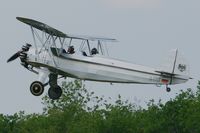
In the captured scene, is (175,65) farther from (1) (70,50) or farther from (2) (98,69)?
(1) (70,50)

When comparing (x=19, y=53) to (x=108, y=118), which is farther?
(x=108, y=118)

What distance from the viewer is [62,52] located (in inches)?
2697

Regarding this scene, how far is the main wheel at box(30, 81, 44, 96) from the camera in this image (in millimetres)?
68000

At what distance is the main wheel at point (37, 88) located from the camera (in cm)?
6800

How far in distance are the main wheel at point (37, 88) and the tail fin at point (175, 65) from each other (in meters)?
6.32

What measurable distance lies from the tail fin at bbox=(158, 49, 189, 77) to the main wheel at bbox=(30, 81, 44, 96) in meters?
6.32

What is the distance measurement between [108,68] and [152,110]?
52136mm

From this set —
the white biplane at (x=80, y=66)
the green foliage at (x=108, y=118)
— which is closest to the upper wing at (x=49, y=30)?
the white biplane at (x=80, y=66)

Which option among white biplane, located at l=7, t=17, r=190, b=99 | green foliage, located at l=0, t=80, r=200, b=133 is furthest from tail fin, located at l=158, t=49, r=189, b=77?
green foliage, located at l=0, t=80, r=200, b=133

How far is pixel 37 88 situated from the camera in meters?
68.1

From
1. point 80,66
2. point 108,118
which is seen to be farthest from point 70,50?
point 108,118

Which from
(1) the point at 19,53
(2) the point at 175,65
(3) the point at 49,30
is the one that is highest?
(3) the point at 49,30

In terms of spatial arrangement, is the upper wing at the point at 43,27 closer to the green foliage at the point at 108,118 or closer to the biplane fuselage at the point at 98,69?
the biplane fuselage at the point at 98,69

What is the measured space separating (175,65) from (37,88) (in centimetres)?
725
